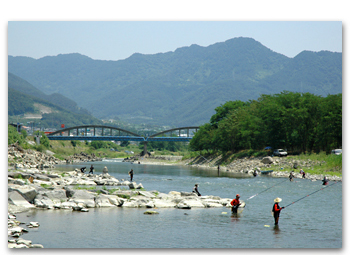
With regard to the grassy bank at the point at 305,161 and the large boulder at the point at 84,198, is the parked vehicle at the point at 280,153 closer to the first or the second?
the grassy bank at the point at 305,161

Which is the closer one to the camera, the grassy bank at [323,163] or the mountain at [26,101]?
the mountain at [26,101]

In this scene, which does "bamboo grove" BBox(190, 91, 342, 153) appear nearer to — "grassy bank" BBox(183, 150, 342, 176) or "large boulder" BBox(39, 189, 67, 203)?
"grassy bank" BBox(183, 150, 342, 176)

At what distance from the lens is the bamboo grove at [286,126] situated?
135 ft

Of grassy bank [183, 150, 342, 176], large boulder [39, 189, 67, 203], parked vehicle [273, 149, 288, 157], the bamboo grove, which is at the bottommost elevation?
large boulder [39, 189, 67, 203]

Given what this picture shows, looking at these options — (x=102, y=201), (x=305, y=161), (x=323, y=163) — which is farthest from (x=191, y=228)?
(x=305, y=161)

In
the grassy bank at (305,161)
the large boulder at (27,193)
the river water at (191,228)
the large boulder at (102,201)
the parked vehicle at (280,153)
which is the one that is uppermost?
the parked vehicle at (280,153)

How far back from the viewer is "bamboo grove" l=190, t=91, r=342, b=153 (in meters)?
41.1

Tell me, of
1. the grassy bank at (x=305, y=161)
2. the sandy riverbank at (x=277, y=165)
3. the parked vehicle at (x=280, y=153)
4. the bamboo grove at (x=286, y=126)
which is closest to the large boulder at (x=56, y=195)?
the bamboo grove at (x=286, y=126)

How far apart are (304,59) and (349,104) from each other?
29.3ft

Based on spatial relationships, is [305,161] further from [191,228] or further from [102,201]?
[191,228]

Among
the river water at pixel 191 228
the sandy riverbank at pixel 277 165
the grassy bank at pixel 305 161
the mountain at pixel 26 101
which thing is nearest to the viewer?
the river water at pixel 191 228

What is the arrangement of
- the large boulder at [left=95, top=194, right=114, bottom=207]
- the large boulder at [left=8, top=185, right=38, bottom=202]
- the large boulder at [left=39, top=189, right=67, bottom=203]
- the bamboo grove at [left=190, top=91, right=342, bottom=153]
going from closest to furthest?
1. the large boulder at [left=8, top=185, right=38, bottom=202]
2. the large boulder at [left=95, top=194, right=114, bottom=207]
3. the large boulder at [left=39, top=189, right=67, bottom=203]
4. the bamboo grove at [left=190, top=91, right=342, bottom=153]

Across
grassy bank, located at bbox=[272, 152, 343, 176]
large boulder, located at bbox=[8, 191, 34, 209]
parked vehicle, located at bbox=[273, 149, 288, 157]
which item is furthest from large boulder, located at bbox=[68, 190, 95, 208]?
parked vehicle, located at bbox=[273, 149, 288, 157]

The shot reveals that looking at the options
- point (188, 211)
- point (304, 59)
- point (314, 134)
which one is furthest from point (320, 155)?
point (188, 211)
